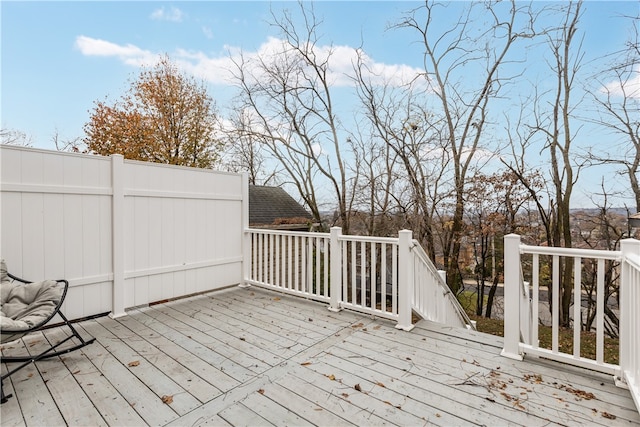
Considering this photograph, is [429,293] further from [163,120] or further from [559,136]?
[163,120]

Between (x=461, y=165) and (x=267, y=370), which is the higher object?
(x=461, y=165)

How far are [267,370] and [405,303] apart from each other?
1.56 metres

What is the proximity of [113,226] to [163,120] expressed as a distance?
34.0 feet

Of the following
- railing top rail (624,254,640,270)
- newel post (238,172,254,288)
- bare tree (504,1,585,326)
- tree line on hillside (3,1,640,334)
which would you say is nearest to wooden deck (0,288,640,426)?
railing top rail (624,254,640,270)

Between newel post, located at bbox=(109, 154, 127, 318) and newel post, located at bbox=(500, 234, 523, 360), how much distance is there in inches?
158

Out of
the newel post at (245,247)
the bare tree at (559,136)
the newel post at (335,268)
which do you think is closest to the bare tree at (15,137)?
the newel post at (245,247)

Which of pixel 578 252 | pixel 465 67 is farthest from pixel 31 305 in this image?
pixel 465 67

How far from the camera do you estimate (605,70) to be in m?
6.83

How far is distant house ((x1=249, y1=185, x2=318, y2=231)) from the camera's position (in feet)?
26.8

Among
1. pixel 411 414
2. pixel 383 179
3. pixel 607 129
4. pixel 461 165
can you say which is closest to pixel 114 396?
pixel 411 414

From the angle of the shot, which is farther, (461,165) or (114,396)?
(461,165)

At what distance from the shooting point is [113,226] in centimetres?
350

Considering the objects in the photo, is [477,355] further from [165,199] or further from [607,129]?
[607,129]

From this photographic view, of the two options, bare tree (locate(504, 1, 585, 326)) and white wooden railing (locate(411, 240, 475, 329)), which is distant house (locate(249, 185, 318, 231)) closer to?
white wooden railing (locate(411, 240, 475, 329))
